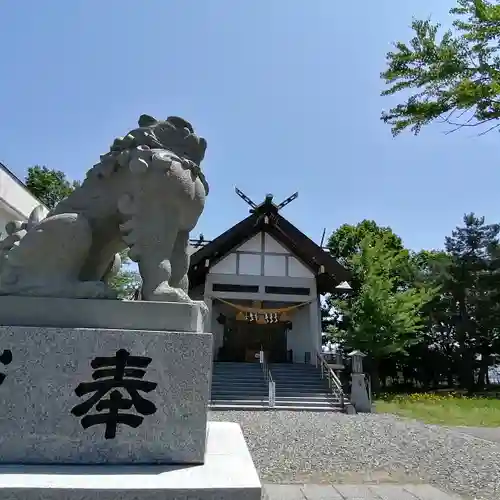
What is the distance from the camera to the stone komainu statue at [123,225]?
2000 millimetres

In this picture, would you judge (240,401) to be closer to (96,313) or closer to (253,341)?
(253,341)

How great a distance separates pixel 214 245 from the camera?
46.4ft

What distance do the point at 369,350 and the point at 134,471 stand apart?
559 inches

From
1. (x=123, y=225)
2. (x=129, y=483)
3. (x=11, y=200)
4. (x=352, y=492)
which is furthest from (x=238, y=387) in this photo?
(x=129, y=483)

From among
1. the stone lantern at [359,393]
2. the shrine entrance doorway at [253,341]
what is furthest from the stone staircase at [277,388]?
the shrine entrance doorway at [253,341]

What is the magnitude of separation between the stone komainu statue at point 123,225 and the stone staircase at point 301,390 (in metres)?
9.18

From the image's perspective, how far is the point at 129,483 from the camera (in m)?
1.52

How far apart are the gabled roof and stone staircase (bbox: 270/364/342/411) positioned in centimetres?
334

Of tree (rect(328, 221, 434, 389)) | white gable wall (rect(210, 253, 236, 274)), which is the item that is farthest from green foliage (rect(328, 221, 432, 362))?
white gable wall (rect(210, 253, 236, 274))

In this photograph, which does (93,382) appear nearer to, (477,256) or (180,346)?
(180,346)

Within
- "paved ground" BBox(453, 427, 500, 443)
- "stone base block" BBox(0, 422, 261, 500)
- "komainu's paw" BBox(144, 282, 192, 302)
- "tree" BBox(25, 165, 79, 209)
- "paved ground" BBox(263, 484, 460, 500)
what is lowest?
"paved ground" BBox(263, 484, 460, 500)

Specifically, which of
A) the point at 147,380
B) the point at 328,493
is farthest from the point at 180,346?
the point at 328,493

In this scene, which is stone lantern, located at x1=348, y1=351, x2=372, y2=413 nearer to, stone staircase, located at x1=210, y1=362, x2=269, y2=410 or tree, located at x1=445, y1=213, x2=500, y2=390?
stone staircase, located at x1=210, y1=362, x2=269, y2=410

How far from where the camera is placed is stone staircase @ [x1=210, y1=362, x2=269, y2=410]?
10.4 metres
